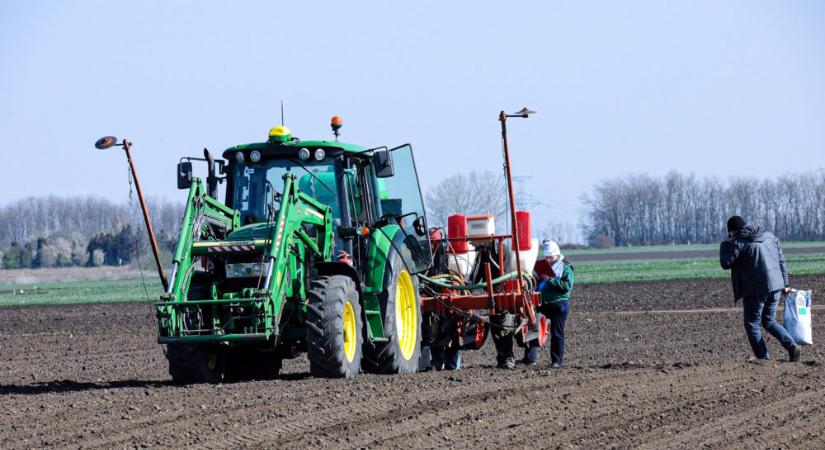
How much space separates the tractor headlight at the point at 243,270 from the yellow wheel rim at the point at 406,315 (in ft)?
6.10

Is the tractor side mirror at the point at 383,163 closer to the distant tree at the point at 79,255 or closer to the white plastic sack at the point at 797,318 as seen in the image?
the white plastic sack at the point at 797,318

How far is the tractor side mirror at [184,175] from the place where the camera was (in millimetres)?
11164

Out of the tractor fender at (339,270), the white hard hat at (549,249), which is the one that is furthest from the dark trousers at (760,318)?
the tractor fender at (339,270)

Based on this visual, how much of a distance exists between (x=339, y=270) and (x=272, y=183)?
124 cm

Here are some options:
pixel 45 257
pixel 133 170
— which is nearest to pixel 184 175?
pixel 133 170

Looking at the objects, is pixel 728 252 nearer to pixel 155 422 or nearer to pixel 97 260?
pixel 155 422

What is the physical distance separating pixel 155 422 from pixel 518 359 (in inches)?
306

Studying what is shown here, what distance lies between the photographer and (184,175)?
11211 millimetres

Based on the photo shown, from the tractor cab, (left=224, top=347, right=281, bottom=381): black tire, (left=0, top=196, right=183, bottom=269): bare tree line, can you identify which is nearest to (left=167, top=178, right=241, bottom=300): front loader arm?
the tractor cab

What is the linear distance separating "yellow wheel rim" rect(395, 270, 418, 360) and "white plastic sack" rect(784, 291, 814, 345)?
398cm

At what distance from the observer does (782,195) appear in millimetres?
101875

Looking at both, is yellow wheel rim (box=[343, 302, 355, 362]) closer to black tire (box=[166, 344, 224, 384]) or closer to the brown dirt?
black tire (box=[166, 344, 224, 384])

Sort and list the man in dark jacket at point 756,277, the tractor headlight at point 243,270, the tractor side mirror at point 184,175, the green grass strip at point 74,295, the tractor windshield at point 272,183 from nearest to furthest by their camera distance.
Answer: the tractor headlight at point 243,270
the tractor side mirror at point 184,175
the tractor windshield at point 272,183
the man in dark jacket at point 756,277
the green grass strip at point 74,295

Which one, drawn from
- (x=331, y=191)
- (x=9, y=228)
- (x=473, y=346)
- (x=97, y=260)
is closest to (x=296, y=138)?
(x=331, y=191)
